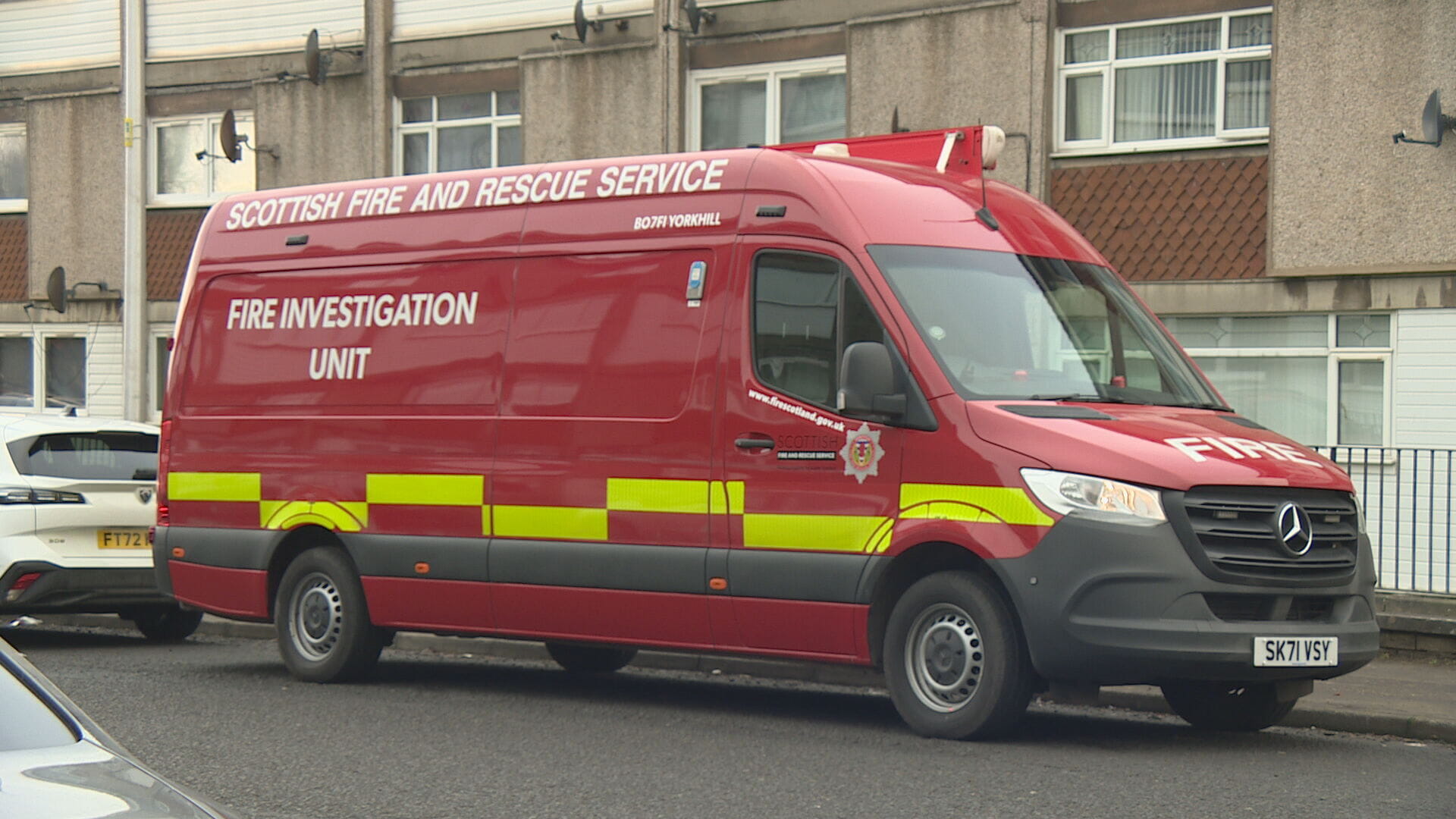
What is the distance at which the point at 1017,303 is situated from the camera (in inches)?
366

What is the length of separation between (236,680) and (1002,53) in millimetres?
10800

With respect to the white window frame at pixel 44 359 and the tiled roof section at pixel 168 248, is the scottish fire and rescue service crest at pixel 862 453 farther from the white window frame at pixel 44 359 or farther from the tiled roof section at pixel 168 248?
the white window frame at pixel 44 359

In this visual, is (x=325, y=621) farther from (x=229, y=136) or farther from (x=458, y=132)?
(x=229, y=136)

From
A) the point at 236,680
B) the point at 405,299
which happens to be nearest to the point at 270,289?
the point at 405,299

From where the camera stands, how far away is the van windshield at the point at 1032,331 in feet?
29.3

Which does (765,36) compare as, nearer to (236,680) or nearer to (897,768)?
(236,680)

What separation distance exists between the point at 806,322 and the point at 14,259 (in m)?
20.7

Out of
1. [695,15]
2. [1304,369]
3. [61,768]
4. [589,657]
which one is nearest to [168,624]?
[589,657]

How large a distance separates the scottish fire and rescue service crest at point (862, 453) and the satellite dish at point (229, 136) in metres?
17.1

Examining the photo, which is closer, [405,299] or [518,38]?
[405,299]

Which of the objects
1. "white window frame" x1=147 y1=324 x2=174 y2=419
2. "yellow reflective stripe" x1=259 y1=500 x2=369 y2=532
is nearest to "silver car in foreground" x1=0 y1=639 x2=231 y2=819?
"yellow reflective stripe" x1=259 y1=500 x2=369 y2=532

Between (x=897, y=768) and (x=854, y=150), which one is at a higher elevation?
(x=854, y=150)

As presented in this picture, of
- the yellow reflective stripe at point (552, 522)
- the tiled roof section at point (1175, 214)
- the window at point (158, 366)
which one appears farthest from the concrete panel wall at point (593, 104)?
the yellow reflective stripe at point (552, 522)

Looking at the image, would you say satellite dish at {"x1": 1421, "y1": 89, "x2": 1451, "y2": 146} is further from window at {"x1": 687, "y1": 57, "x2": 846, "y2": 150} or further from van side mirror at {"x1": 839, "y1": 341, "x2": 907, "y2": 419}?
van side mirror at {"x1": 839, "y1": 341, "x2": 907, "y2": 419}
